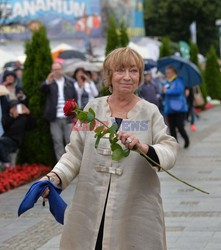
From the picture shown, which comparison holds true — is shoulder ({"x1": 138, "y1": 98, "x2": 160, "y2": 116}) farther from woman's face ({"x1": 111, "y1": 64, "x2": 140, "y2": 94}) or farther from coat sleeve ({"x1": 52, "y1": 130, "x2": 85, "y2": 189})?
coat sleeve ({"x1": 52, "y1": 130, "x2": 85, "y2": 189})

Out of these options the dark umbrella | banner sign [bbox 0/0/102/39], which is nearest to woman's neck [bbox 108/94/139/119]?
the dark umbrella

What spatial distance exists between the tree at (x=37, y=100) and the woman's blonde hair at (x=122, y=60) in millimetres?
9190

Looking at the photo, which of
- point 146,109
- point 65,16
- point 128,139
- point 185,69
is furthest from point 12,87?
point 65,16

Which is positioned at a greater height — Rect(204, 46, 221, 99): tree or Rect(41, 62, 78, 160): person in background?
Rect(41, 62, 78, 160): person in background

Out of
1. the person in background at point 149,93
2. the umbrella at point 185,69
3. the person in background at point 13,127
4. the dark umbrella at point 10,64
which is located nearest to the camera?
the person in background at point 13,127

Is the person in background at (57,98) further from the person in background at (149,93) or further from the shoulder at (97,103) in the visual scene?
the shoulder at (97,103)

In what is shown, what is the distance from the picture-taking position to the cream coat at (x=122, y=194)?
478 cm

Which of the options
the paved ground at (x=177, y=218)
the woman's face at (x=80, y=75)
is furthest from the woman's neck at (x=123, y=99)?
the woman's face at (x=80, y=75)

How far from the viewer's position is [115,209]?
4.79 m

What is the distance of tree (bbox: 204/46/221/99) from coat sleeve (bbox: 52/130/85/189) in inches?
1247

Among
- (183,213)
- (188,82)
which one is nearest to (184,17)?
(188,82)

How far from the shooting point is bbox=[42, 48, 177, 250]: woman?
A: 4.78 m

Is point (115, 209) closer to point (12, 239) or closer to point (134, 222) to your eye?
point (134, 222)

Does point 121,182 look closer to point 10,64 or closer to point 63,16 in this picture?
point 10,64
